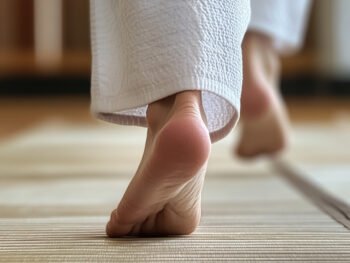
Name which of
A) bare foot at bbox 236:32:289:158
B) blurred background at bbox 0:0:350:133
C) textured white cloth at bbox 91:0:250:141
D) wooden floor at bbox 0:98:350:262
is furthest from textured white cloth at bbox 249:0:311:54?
blurred background at bbox 0:0:350:133

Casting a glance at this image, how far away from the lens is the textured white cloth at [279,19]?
3.15 feet

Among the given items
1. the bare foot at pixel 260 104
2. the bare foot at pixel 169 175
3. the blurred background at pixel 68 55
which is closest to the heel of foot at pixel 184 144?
the bare foot at pixel 169 175

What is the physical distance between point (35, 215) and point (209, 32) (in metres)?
0.29

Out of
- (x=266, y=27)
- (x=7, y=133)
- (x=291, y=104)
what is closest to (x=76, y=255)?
(x=266, y=27)

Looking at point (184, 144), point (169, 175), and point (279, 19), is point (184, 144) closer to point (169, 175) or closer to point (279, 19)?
point (169, 175)

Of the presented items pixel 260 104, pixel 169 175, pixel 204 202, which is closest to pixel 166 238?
pixel 169 175

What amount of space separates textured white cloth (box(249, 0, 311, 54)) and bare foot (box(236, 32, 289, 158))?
0.08ft

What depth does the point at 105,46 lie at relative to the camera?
0.57 m

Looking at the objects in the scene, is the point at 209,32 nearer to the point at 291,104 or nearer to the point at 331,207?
the point at 331,207

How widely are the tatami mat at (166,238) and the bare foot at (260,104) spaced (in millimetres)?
36

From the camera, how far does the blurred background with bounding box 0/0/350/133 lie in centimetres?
309

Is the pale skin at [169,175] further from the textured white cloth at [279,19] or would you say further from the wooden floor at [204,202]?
the textured white cloth at [279,19]

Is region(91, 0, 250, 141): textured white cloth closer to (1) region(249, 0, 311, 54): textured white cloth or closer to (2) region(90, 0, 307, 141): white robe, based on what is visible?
(2) region(90, 0, 307, 141): white robe

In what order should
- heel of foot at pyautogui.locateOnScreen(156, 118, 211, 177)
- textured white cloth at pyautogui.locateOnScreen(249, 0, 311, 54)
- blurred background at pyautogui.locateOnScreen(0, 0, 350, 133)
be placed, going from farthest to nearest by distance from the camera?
blurred background at pyautogui.locateOnScreen(0, 0, 350, 133) → textured white cloth at pyautogui.locateOnScreen(249, 0, 311, 54) → heel of foot at pyautogui.locateOnScreen(156, 118, 211, 177)
